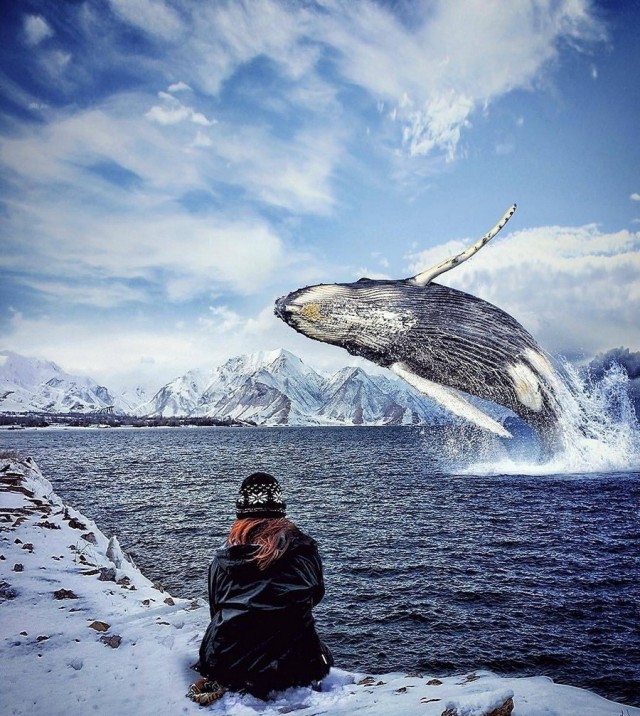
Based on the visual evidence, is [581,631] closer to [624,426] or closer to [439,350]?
[439,350]

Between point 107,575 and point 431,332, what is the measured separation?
6.29m

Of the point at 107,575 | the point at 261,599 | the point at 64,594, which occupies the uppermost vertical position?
the point at 261,599

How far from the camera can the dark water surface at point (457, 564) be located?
379 inches

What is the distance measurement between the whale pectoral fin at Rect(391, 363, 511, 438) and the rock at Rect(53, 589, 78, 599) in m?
5.20

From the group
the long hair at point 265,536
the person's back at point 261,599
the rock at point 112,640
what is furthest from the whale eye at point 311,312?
the rock at point 112,640

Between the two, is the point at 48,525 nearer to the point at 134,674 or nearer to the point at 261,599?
the point at 134,674

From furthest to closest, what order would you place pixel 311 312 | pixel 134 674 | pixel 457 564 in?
pixel 457 564, pixel 311 312, pixel 134 674

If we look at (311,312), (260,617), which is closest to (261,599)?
(260,617)

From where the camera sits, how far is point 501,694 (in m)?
3.15

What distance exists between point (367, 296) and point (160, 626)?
4.71 m

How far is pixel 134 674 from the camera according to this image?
452 cm

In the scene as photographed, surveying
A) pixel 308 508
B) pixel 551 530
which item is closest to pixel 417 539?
pixel 551 530

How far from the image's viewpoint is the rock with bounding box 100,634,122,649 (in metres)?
5.08

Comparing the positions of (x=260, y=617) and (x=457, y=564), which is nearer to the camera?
(x=260, y=617)
